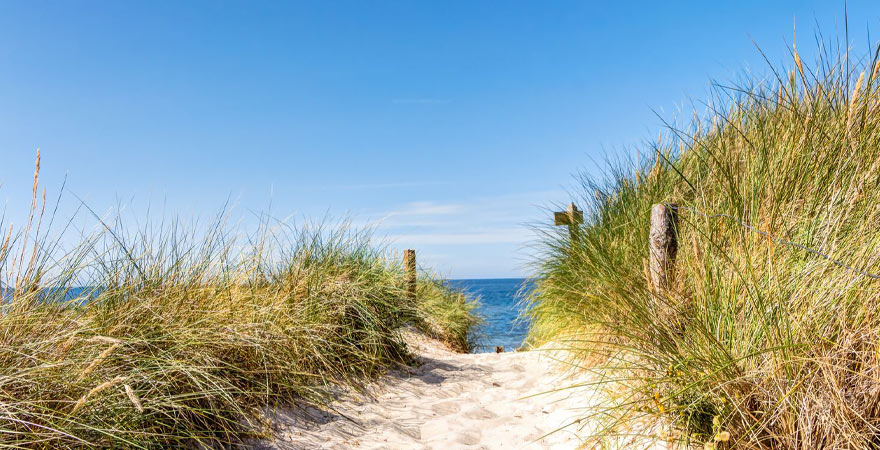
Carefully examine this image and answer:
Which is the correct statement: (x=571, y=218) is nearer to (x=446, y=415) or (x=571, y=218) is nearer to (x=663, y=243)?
(x=663, y=243)

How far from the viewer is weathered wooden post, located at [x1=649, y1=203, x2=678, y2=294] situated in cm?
344

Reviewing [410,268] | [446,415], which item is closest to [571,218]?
[410,268]

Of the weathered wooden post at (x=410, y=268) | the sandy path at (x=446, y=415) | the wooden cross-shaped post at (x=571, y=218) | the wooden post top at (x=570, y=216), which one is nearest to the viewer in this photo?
the sandy path at (x=446, y=415)

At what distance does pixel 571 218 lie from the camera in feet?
17.9

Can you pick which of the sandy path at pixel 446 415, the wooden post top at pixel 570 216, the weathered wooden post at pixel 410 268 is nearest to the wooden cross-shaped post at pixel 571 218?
the wooden post top at pixel 570 216

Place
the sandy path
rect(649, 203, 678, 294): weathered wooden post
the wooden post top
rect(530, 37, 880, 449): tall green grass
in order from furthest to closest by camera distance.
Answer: the wooden post top
rect(649, 203, 678, 294): weathered wooden post
the sandy path
rect(530, 37, 880, 449): tall green grass

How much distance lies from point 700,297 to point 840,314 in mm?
576

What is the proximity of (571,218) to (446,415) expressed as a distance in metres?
2.53

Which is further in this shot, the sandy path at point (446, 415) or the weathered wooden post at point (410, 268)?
the weathered wooden post at point (410, 268)

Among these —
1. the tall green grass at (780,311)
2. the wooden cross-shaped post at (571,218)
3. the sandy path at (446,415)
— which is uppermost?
the wooden cross-shaped post at (571,218)

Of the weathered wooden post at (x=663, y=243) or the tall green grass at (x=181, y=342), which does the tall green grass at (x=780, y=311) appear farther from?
the tall green grass at (x=181, y=342)

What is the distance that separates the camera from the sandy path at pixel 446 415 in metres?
3.27

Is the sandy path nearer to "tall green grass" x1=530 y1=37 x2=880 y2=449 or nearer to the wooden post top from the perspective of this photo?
"tall green grass" x1=530 y1=37 x2=880 y2=449

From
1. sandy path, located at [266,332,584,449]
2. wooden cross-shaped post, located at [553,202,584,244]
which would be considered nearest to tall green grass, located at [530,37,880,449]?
sandy path, located at [266,332,584,449]
